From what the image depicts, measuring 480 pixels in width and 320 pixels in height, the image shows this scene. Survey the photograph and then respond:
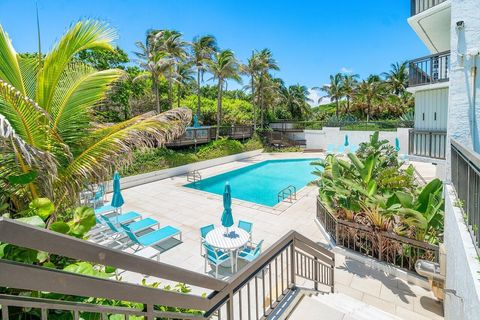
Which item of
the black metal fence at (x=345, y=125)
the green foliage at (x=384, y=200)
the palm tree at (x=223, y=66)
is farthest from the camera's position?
the black metal fence at (x=345, y=125)

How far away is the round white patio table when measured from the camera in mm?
7136

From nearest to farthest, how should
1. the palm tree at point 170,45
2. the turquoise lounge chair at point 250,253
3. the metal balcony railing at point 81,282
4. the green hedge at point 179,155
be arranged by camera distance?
1. the metal balcony railing at point 81,282
2. the turquoise lounge chair at point 250,253
3. the green hedge at point 179,155
4. the palm tree at point 170,45

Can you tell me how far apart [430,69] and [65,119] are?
1187 centimetres

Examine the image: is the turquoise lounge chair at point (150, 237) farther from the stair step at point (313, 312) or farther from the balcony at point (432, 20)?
the balcony at point (432, 20)

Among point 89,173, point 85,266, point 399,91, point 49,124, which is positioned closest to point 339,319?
point 85,266

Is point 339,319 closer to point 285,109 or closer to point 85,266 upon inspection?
point 85,266

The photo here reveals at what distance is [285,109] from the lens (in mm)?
39531

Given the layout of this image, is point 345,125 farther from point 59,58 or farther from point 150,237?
point 59,58

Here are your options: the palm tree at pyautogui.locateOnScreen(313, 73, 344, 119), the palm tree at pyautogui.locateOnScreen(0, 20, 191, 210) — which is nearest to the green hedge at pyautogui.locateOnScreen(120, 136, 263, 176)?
the palm tree at pyautogui.locateOnScreen(0, 20, 191, 210)

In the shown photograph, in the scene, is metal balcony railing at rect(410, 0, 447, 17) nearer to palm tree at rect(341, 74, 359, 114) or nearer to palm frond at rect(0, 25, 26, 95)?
palm frond at rect(0, 25, 26, 95)

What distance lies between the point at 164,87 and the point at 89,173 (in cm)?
3092

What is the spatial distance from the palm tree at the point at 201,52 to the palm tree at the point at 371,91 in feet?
79.6

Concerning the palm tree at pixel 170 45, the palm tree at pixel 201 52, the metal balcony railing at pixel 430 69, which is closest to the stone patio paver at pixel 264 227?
the metal balcony railing at pixel 430 69

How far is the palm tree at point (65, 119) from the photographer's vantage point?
2.81 m
